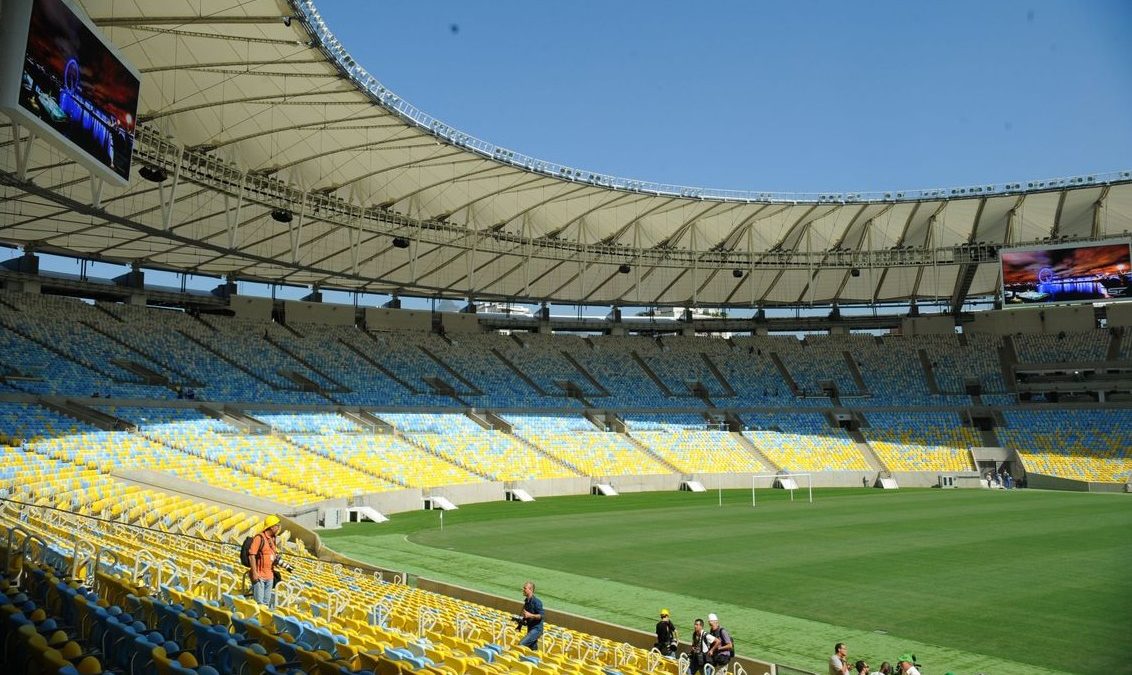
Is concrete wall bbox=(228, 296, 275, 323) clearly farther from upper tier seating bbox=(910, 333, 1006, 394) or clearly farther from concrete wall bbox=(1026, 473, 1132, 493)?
concrete wall bbox=(1026, 473, 1132, 493)

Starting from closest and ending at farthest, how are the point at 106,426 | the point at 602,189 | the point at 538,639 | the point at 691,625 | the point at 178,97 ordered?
the point at 538,639
the point at 691,625
the point at 178,97
the point at 106,426
the point at 602,189

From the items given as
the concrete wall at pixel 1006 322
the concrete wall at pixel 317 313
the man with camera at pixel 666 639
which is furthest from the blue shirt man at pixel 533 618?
the concrete wall at pixel 1006 322

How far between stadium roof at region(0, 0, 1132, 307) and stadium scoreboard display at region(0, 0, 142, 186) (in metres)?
3.14

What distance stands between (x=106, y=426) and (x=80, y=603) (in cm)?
3046

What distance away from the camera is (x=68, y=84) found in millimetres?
19281

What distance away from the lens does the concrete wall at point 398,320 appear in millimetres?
59719

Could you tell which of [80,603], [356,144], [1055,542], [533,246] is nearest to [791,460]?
[533,246]

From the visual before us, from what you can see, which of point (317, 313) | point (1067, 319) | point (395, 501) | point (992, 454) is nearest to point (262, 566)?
point (395, 501)

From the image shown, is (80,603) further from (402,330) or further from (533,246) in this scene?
(402,330)

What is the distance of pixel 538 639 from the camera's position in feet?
41.2

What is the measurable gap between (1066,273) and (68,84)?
4900 cm


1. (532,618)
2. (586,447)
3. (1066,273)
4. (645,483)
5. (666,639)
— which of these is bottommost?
(666,639)

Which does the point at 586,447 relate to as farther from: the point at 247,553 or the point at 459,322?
the point at 247,553

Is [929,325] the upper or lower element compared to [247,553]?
upper
